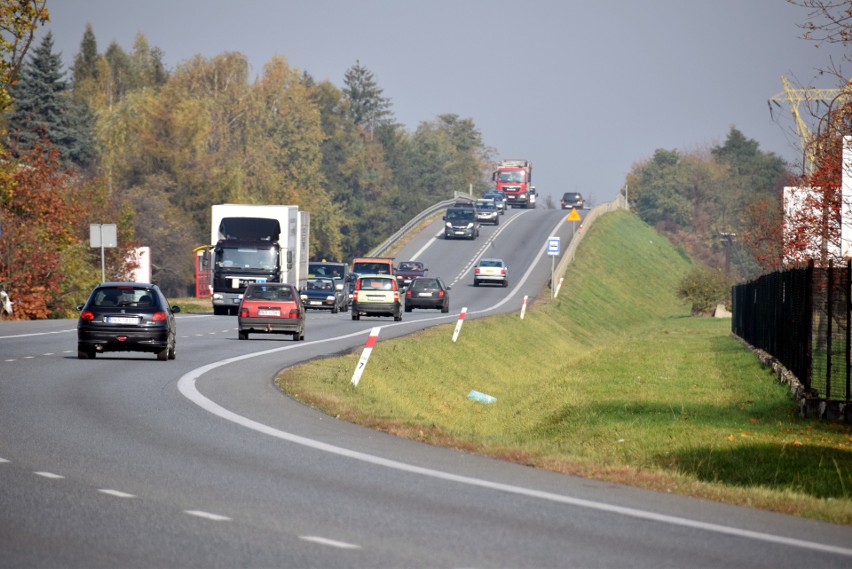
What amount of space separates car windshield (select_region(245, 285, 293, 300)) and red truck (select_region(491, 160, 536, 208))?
89053 millimetres

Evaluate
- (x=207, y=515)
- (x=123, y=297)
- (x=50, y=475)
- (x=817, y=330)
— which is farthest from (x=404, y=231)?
(x=207, y=515)

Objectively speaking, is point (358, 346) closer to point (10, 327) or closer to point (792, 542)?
point (10, 327)

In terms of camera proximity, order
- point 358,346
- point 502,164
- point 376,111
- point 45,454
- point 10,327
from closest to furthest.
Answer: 1. point 45,454
2. point 358,346
3. point 10,327
4. point 502,164
5. point 376,111

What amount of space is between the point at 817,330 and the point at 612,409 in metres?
4.43

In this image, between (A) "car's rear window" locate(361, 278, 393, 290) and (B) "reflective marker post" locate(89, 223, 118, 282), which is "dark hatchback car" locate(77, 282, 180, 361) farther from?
(A) "car's rear window" locate(361, 278, 393, 290)

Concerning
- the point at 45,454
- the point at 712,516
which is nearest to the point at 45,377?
the point at 45,454

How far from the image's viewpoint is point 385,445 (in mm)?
13656

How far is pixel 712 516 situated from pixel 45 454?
19.4 feet

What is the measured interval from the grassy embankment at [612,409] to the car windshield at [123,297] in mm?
3358

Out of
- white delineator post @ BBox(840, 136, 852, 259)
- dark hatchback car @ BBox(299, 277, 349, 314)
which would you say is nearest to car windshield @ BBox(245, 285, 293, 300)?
white delineator post @ BBox(840, 136, 852, 259)

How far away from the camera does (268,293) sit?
118 ft

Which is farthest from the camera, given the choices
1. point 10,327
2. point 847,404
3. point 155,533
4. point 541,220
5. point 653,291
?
point 541,220

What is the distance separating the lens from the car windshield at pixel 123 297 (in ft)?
83.6

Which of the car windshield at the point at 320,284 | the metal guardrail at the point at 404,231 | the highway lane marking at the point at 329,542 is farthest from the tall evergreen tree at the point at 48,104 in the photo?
the highway lane marking at the point at 329,542
